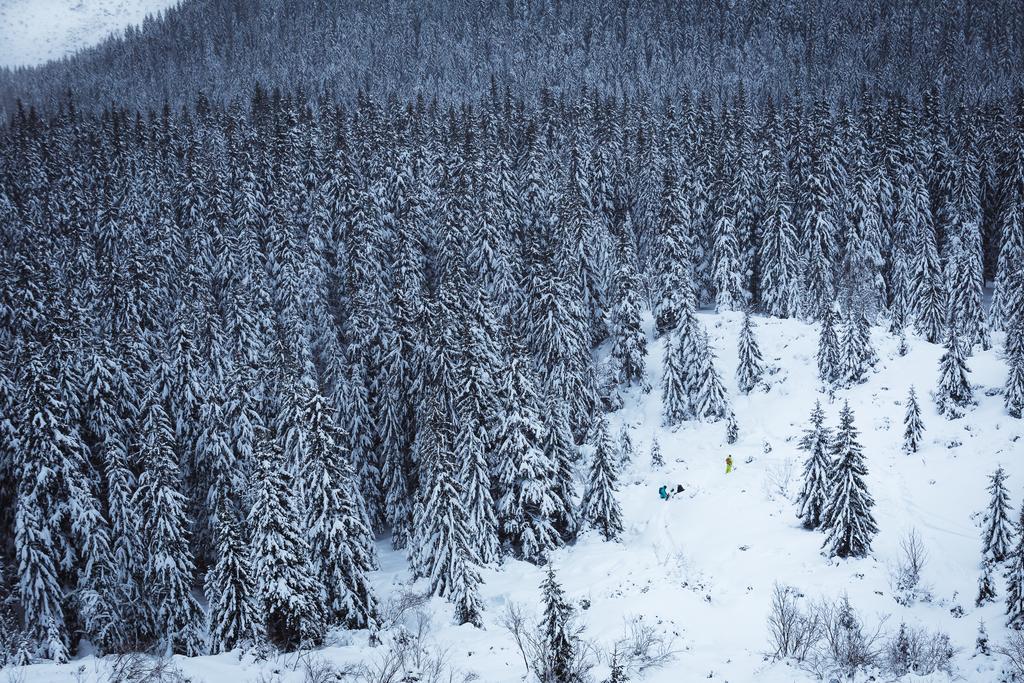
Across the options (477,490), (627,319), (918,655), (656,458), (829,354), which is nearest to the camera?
(918,655)

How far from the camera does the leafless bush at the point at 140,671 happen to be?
14.4 m

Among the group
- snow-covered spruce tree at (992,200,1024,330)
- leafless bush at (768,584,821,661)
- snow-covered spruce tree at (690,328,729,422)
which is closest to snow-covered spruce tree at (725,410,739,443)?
snow-covered spruce tree at (690,328,729,422)

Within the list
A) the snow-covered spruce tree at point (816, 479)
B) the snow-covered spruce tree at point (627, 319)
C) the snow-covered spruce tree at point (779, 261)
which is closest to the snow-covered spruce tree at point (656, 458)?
the snow-covered spruce tree at point (627, 319)

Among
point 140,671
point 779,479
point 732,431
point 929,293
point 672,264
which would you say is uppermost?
point 672,264

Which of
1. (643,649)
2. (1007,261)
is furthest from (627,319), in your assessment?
(1007,261)

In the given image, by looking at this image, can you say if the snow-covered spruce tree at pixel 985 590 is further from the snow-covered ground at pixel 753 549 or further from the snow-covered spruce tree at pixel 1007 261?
the snow-covered spruce tree at pixel 1007 261

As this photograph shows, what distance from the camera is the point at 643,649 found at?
1909 cm

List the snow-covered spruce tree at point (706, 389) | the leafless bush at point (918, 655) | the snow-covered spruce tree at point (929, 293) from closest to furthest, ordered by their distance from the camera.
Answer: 1. the leafless bush at point (918, 655)
2. the snow-covered spruce tree at point (706, 389)
3. the snow-covered spruce tree at point (929, 293)

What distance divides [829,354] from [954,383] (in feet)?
25.9

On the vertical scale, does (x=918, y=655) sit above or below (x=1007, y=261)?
below

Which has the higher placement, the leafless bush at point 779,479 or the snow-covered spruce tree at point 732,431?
the leafless bush at point 779,479

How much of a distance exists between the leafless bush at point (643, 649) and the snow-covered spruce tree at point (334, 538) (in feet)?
34.4

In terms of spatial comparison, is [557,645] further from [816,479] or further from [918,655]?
[816,479]

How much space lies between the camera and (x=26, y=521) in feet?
86.5
